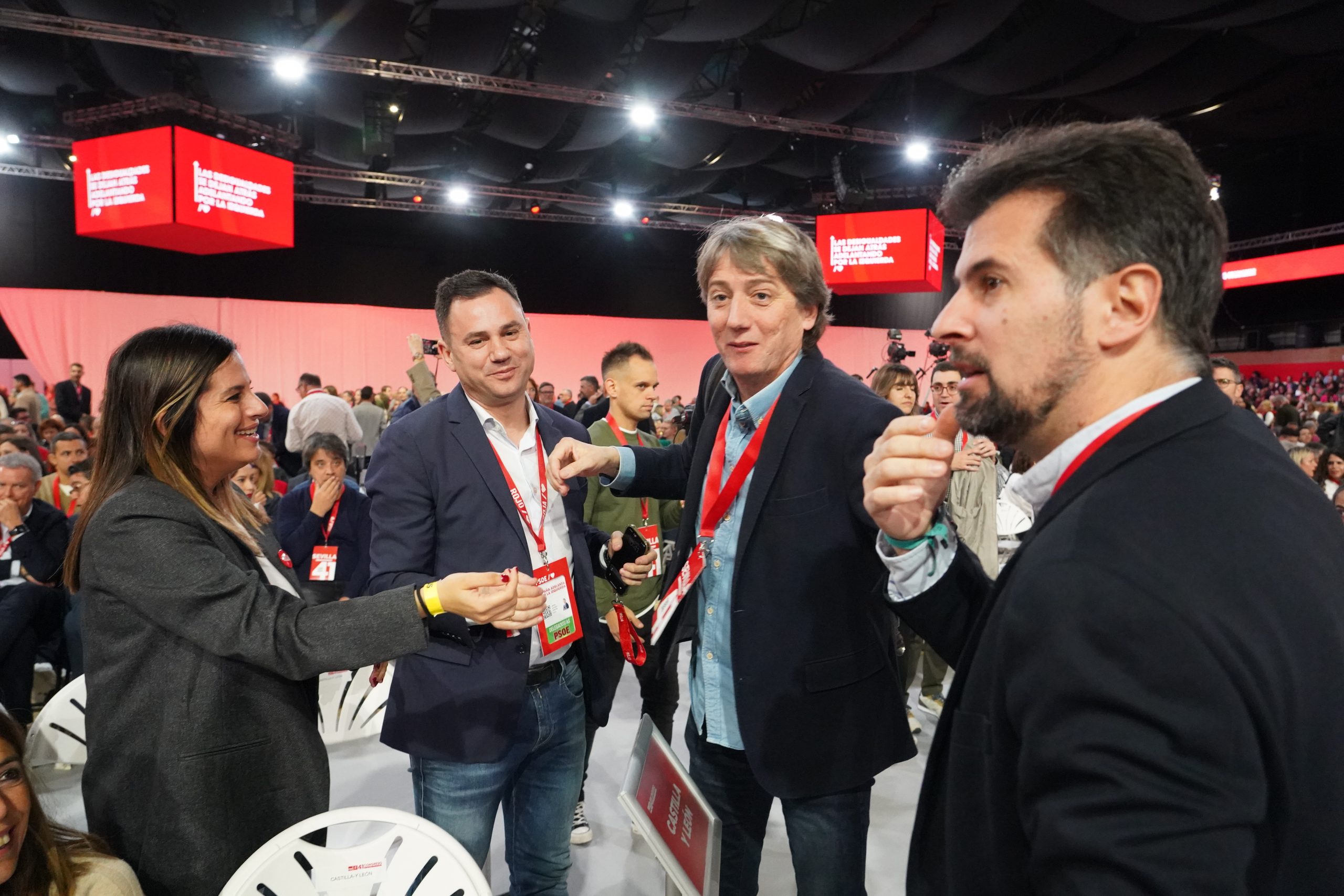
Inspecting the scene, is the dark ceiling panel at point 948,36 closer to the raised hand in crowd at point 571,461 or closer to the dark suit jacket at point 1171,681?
the raised hand in crowd at point 571,461

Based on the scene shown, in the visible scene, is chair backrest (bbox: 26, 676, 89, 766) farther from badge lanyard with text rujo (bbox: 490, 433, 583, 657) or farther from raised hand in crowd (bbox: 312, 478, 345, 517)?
raised hand in crowd (bbox: 312, 478, 345, 517)

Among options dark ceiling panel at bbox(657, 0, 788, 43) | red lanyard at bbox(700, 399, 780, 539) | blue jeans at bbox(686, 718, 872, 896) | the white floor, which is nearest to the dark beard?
red lanyard at bbox(700, 399, 780, 539)

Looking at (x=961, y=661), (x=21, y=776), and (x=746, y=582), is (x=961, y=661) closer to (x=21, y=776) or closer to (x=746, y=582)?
(x=746, y=582)

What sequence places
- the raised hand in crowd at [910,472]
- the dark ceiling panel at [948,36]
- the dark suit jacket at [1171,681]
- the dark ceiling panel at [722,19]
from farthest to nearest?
the dark ceiling panel at [948,36], the dark ceiling panel at [722,19], the raised hand in crowd at [910,472], the dark suit jacket at [1171,681]

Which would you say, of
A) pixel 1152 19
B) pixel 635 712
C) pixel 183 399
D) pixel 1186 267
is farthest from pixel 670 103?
pixel 1186 267

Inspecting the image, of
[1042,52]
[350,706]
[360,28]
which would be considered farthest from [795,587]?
[1042,52]

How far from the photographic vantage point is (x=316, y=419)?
5.34 m

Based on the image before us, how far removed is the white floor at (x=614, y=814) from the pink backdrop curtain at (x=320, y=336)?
Result: 31.0 ft

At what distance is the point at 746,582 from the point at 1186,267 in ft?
2.87

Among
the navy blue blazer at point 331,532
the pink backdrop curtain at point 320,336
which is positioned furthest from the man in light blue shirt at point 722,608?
the pink backdrop curtain at point 320,336

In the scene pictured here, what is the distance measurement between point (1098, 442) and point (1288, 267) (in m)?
18.0

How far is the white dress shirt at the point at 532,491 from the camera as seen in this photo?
5.94 feet

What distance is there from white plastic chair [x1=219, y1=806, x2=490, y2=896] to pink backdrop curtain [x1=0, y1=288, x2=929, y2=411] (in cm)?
1131

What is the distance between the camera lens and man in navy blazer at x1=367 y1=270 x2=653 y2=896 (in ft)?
5.33
